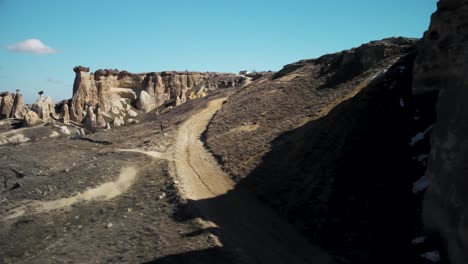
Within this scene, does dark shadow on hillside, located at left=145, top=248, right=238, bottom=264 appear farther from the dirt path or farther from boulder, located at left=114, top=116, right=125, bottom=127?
boulder, located at left=114, top=116, right=125, bottom=127

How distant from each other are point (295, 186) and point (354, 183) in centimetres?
382

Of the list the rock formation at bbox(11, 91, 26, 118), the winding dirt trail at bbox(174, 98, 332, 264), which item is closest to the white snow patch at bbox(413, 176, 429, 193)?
the winding dirt trail at bbox(174, 98, 332, 264)

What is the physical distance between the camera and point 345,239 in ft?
53.8

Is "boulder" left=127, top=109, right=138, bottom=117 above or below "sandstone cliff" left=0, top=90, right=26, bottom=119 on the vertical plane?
below

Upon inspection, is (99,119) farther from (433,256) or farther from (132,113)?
(433,256)

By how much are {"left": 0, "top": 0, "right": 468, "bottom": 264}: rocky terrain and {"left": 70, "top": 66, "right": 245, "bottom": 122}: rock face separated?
176 feet

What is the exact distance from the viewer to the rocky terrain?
47.8ft

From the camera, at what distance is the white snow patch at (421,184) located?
598 inches

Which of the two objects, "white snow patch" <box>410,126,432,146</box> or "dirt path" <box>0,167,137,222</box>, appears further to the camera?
"dirt path" <box>0,167,137,222</box>

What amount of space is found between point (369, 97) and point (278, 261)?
13.0 metres

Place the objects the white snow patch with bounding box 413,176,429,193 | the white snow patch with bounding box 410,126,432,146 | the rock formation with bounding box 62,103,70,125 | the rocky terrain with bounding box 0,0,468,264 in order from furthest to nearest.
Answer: the rock formation with bounding box 62,103,70,125 → the white snow patch with bounding box 410,126,432,146 → the white snow patch with bounding box 413,176,429,193 → the rocky terrain with bounding box 0,0,468,264

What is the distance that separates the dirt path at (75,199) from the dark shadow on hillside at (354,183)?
7294mm

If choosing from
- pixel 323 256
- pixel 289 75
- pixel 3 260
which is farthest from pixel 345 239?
pixel 289 75

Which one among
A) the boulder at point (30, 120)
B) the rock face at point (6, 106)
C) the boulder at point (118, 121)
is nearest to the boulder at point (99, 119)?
the boulder at point (118, 121)
